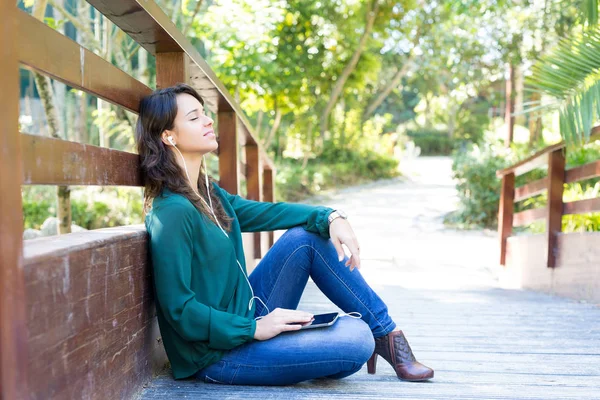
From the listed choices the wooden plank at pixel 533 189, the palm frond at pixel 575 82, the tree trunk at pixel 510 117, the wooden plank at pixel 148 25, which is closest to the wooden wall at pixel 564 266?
the wooden plank at pixel 533 189

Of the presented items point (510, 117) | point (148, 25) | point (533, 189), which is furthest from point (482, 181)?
point (148, 25)

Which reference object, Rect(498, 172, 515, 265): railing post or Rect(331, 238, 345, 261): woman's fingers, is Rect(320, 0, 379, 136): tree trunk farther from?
Rect(331, 238, 345, 261): woman's fingers

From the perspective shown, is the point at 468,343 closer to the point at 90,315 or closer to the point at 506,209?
the point at 90,315

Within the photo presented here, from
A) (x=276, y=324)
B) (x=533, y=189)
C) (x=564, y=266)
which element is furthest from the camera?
(x=533, y=189)

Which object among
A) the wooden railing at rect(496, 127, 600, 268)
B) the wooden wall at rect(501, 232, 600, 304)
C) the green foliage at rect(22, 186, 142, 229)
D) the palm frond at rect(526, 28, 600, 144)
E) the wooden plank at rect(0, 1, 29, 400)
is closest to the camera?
the wooden plank at rect(0, 1, 29, 400)

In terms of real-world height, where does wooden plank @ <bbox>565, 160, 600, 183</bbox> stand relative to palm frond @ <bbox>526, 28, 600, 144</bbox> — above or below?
below

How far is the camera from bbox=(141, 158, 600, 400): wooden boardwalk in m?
2.04

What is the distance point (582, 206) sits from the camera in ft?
13.7

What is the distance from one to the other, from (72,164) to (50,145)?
0.48 feet

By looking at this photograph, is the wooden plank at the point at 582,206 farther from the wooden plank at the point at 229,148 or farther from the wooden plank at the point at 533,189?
the wooden plank at the point at 229,148

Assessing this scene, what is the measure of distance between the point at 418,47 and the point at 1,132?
1644 centimetres

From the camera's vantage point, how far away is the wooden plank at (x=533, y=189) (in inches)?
197

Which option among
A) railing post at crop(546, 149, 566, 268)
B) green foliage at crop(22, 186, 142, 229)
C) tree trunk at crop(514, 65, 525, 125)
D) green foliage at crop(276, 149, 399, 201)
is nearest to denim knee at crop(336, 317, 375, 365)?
railing post at crop(546, 149, 566, 268)

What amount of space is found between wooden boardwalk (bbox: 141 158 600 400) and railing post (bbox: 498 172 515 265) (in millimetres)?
416
